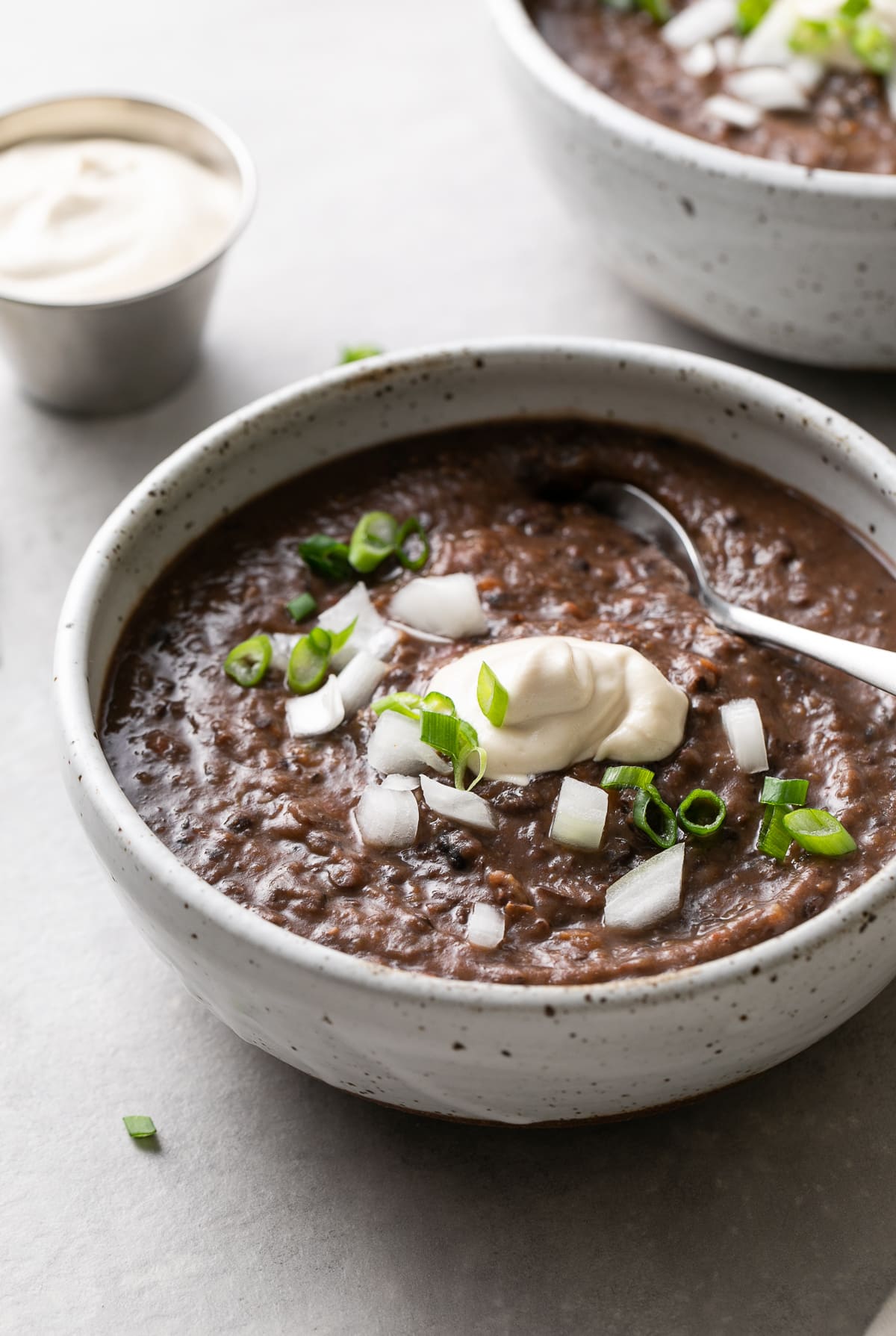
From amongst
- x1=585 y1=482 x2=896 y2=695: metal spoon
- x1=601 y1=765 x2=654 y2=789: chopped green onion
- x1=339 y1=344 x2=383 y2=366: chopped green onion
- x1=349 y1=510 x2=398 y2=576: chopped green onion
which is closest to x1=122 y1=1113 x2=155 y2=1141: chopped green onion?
x1=601 y1=765 x2=654 y2=789: chopped green onion

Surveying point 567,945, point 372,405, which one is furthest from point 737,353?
point 567,945

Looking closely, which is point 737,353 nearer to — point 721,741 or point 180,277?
point 180,277

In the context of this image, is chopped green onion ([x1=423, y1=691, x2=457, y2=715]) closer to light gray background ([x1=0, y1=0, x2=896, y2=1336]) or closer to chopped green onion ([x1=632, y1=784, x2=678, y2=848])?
chopped green onion ([x1=632, y1=784, x2=678, y2=848])

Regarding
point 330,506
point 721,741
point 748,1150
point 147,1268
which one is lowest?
point 147,1268

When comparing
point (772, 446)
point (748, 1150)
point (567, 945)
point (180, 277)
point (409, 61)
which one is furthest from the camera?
point (409, 61)

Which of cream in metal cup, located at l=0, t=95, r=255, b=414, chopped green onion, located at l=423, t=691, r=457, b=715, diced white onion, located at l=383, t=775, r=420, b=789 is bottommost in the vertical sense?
cream in metal cup, located at l=0, t=95, r=255, b=414

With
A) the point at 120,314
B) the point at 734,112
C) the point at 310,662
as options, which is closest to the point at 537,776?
the point at 310,662

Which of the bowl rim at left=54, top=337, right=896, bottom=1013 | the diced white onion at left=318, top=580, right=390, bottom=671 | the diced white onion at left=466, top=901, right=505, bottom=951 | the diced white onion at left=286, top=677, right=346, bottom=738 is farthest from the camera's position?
the diced white onion at left=318, top=580, right=390, bottom=671

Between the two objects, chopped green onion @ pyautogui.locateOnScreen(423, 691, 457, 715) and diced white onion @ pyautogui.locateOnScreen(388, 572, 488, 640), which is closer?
chopped green onion @ pyautogui.locateOnScreen(423, 691, 457, 715)
